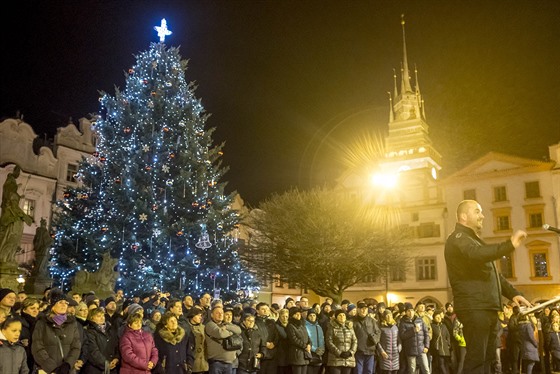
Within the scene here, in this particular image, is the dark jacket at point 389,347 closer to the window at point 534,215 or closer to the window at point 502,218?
the window at point 534,215

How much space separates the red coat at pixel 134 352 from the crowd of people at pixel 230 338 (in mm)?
17

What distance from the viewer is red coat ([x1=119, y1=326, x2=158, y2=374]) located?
9391 millimetres

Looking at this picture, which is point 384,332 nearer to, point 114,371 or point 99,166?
point 114,371

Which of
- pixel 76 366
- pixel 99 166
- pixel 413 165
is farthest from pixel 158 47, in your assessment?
pixel 413 165

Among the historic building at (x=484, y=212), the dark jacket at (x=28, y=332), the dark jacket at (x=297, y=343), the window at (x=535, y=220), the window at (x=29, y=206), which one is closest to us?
the dark jacket at (x=28, y=332)

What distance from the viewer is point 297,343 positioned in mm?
12984

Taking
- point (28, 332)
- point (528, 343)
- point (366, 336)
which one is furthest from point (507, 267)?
point (28, 332)

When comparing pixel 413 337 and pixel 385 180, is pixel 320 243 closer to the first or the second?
pixel 413 337

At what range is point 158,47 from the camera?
24438mm

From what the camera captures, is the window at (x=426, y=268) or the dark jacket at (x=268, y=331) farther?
the window at (x=426, y=268)

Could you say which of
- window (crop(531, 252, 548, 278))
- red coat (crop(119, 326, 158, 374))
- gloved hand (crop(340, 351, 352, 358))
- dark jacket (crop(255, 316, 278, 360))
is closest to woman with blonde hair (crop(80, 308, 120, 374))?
red coat (crop(119, 326, 158, 374))

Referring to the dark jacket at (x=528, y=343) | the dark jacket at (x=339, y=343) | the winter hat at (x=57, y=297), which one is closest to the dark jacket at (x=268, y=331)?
the dark jacket at (x=339, y=343)

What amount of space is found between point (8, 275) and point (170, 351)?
325 inches

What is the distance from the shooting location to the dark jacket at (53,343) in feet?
28.2
